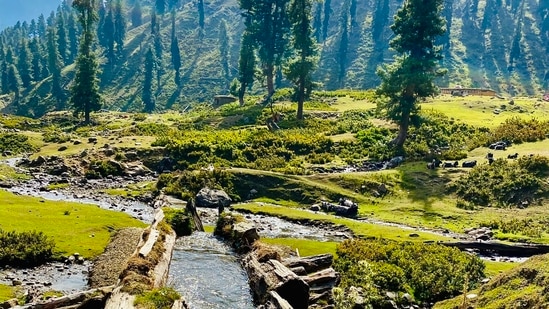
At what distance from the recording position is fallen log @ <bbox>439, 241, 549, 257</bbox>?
115ft

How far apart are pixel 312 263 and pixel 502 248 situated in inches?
661

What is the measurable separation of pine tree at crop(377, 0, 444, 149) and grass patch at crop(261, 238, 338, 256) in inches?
Result: 1297

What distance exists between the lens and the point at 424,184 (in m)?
53.5

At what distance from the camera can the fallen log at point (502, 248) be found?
1386 inches

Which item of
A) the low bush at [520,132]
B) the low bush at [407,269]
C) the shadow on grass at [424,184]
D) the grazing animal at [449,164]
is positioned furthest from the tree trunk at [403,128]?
the low bush at [407,269]

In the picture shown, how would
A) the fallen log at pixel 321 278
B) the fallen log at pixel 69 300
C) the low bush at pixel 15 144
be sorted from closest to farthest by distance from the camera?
1. the fallen log at pixel 69 300
2. the fallen log at pixel 321 278
3. the low bush at pixel 15 144

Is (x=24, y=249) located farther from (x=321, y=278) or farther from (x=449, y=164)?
(x=449, y=164)

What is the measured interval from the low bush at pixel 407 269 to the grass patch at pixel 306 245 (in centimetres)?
145

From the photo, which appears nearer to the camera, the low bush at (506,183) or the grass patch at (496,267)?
the grass patch at (496,267)

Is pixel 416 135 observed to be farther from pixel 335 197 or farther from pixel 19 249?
pixel 19 249

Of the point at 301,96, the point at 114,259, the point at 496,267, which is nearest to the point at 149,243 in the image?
the point at 114,259

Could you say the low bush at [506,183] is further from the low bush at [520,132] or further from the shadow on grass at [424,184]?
the low bush at [520,132]

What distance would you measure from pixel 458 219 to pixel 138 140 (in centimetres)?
4558

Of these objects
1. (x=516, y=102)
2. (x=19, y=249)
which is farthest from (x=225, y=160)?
(x=516, y=102)
